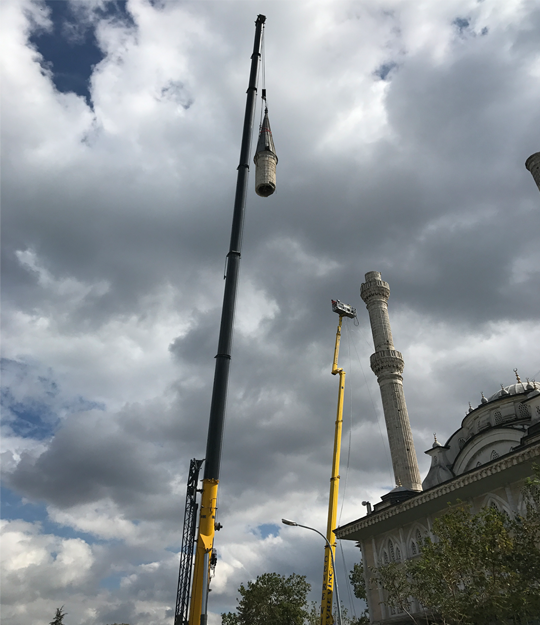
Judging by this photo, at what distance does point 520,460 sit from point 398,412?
20.8 metres

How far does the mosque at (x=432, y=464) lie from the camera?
2605 centimetres

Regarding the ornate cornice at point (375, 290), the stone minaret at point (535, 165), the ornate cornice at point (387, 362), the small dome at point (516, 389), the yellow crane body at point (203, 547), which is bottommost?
the yellow crane body at point (203, 547)

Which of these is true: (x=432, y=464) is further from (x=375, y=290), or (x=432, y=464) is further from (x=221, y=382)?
(x=221, y=382)

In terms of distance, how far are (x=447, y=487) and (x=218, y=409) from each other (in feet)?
63.6

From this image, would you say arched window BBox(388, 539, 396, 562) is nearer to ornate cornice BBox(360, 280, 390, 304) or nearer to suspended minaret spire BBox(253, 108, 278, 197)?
ornate cornice BBox(360, 280, 390, 304)

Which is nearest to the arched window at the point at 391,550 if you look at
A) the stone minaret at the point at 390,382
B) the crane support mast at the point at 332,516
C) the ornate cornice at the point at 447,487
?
the ornate cornice at the point at 447,487

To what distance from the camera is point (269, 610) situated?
4312 centimetres

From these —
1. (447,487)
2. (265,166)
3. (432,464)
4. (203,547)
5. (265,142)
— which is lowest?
(203,547)

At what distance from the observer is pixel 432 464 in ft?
139

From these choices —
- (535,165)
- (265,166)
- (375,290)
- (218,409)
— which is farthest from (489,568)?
(375,290)

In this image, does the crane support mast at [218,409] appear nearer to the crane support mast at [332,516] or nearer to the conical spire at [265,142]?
the conical spire at [265,142]

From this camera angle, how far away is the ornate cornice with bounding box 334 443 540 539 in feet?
78.0

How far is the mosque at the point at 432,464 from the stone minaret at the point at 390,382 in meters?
0.08

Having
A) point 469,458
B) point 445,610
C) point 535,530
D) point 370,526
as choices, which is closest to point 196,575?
point 445,610
